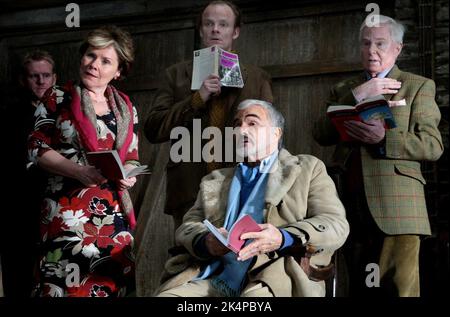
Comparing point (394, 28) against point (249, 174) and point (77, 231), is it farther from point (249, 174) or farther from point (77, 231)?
point (77, 231)

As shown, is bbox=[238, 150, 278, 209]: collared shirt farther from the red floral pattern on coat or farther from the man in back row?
the man in back row

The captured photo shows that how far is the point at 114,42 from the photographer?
220 inches

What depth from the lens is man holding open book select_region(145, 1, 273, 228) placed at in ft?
18.5

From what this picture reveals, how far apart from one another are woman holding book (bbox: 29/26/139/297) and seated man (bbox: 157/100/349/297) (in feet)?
1.22

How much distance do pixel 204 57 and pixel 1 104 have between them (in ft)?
5.23

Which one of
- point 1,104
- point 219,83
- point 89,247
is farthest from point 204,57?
point 1,104

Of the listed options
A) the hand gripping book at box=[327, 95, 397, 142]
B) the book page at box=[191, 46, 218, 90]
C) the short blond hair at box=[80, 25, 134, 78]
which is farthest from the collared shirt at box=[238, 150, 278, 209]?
the short blond hair at box=[80, 25, 134, 78]

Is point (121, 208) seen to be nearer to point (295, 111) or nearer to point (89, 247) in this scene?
point (89, 247)

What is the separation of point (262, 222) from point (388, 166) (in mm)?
816

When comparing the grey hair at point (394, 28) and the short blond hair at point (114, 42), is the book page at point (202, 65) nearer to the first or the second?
the short blond hair at point (114, 42)

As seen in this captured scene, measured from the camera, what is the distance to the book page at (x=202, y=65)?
5570 millimetres

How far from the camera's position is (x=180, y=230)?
512 cm

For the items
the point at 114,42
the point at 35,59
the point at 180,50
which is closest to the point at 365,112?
the point at 114,42
